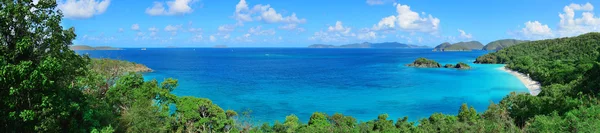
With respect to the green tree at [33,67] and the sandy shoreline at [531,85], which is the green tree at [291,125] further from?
the sandy shoreline at [531,85]

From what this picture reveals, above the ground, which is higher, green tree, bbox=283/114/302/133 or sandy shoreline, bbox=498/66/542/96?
green tree, bbox=283/114/302/133

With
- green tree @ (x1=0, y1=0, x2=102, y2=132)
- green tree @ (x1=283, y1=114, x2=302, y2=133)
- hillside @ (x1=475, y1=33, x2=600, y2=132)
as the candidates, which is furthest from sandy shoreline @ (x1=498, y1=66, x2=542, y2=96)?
green tree @ (x1=0, y1=0, x2=102, y2=132)

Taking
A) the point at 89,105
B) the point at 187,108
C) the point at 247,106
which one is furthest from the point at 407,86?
the point at 89,105

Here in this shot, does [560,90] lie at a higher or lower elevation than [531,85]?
higher

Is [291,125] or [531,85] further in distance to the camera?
[531,85]

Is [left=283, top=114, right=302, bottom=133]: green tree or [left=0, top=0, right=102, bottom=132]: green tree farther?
[left=283, top=114, right=302, bottom=133]: green tree

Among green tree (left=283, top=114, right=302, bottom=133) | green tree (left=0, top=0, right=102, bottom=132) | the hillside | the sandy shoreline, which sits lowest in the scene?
the sandy shoreline

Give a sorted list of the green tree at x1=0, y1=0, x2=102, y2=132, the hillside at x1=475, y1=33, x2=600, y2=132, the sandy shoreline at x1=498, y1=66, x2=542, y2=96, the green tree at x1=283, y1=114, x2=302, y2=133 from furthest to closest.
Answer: the sandy shoreline at x1=498, y1=66, x2=542, y2=96 < the green tree at x1=283, y1=114, x2=302, y2=133 < the hillside at x1=475, y1=33, x2=600, y2=132 < the green tree at x1=0, y1=0, x2=102, y2=132

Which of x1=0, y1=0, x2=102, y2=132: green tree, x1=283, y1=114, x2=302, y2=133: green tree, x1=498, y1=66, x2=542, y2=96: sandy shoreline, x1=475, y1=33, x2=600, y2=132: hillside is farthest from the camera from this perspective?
x1=498, y1=66, x2=542, y2=96: sandy shoreline

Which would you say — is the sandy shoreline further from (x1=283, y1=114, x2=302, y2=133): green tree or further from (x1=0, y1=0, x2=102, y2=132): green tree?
(x1=0, y1=0, x2=102, y2=132): green tree

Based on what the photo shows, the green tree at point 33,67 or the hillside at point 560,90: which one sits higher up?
the green tree at point 33,67

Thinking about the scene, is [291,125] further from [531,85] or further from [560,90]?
[531,85]

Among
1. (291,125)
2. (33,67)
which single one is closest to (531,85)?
(291,125)

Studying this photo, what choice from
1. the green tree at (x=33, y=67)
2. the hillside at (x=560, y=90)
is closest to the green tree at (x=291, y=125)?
the hillside at (x=560, y=90)
